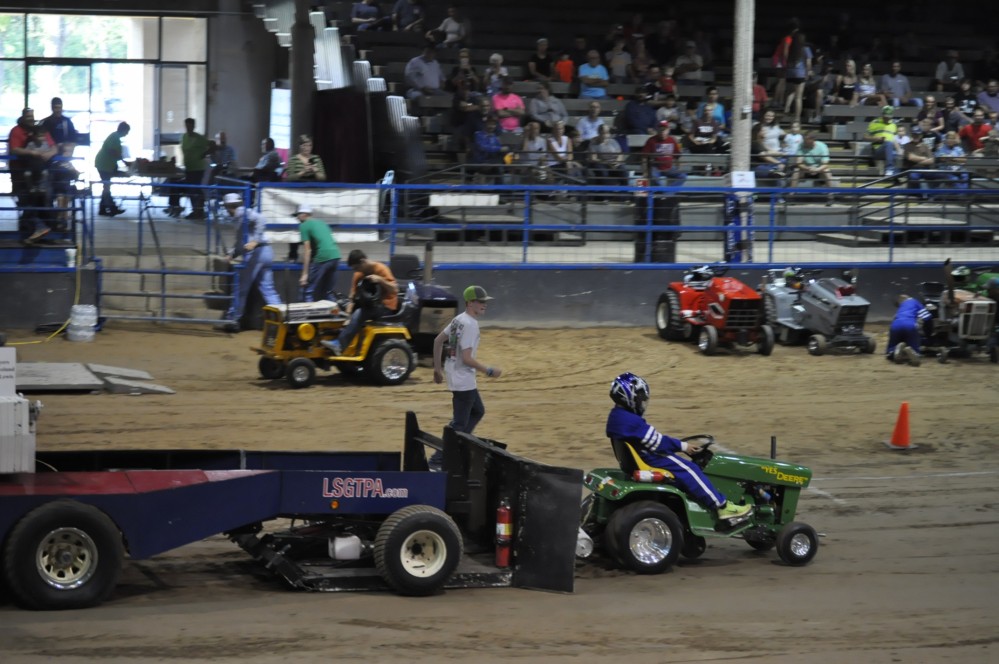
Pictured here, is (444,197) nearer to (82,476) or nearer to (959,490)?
(959,490)

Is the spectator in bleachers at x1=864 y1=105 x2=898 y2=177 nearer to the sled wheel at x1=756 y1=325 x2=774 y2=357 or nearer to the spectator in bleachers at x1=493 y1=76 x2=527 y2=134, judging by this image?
the spectator in bleachers at x1=493 y1=76 x2=527 y2=134

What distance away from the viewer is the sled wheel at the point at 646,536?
9.05 meters

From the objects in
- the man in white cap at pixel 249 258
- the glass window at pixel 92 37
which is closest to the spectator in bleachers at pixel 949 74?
the glass window at pixel 92 37

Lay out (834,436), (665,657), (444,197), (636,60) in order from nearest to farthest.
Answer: (665,657)
(834,436)
(444,197)
(636,60)

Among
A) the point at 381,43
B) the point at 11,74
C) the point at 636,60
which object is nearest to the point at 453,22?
the point at 381,43

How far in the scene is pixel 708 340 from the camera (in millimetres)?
18125

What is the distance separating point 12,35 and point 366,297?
17945mm

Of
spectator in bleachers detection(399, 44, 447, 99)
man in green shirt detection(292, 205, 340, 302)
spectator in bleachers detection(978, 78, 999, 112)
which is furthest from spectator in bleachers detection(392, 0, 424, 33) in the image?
spectator in bleachers detection(978, 78, 999, 112)

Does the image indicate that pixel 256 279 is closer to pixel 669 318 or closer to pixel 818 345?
pixel 669 318

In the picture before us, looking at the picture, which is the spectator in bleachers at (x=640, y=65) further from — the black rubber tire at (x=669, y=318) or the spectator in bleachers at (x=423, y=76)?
the black rubber tire at (x=669, y=318)

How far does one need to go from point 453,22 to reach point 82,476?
66.8 feet

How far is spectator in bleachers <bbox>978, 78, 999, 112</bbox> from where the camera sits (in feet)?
98.5

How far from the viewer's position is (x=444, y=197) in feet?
67.2

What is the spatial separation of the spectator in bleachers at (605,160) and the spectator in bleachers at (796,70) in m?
5.78
